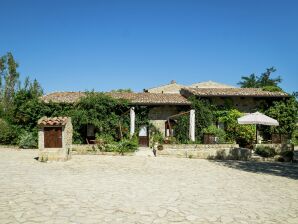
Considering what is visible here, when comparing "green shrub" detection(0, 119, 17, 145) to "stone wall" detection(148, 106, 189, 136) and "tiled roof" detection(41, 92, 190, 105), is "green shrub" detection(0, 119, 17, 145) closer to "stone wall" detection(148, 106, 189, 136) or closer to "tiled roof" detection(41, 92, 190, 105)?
"tiled roof" detection(41, 92, 190, 105)

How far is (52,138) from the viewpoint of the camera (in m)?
14.5

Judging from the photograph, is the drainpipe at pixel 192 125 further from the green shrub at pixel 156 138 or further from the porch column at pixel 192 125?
the green shrub at pixel 156 138

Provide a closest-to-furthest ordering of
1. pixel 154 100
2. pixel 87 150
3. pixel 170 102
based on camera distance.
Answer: pixel 87 150
pixel 170 102
pixel 154 100

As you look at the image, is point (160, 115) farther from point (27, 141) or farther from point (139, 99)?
point (27, 141)

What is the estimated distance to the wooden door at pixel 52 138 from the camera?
47.6ft

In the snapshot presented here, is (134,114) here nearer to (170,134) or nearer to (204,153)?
(170,134)

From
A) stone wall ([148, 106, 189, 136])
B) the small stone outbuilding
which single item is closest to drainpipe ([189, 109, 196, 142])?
stone wall ([148, 106, 189, 136])

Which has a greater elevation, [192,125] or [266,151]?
[192,125]

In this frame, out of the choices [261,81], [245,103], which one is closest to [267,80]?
[261,81]

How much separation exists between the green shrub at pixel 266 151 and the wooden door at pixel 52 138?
1138cm

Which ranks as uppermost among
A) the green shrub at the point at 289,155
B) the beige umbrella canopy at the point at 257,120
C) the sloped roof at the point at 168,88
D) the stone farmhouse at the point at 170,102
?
the sloped roof at the point at 168,88

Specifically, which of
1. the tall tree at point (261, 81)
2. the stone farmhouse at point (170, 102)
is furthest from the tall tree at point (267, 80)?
the stone farmhouse at point (170, 102)

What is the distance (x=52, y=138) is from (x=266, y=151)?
1185cm

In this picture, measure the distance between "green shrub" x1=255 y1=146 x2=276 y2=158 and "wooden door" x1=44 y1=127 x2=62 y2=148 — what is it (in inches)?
448
